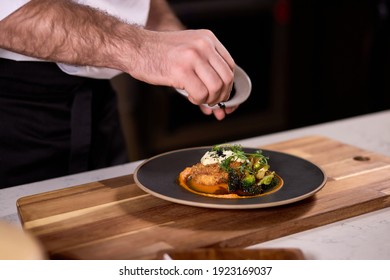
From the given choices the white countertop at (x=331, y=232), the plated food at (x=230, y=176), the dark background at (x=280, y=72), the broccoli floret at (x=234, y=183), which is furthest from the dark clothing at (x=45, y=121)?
the dark background at (x=280, y=72)

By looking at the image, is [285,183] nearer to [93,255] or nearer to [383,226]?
[383,226]

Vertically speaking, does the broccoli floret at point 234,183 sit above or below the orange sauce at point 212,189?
above

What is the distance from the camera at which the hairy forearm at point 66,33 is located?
45.9 inches

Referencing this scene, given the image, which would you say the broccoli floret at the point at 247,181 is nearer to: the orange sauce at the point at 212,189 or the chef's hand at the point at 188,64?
the orange sauce at the point at 212,189

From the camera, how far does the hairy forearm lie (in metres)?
1.17

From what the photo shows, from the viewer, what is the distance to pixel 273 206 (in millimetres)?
1111

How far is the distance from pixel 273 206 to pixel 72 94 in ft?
2.25

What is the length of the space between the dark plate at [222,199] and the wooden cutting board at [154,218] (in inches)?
1.1

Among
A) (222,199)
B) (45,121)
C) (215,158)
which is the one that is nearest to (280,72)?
(45,121)

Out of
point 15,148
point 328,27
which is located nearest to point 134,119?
point 328,27

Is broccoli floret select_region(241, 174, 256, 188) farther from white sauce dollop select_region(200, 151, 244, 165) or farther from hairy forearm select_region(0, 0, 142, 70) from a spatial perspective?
hairy forearm select_region(0, 0, 142, 70)

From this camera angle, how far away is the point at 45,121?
154 centimetres

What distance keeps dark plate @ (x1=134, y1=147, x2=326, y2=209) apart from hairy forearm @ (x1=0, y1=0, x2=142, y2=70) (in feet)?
0.74

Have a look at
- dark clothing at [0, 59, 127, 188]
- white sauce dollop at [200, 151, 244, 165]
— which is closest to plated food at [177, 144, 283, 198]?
white sauce dollop at [200, 151, 244, 165]
